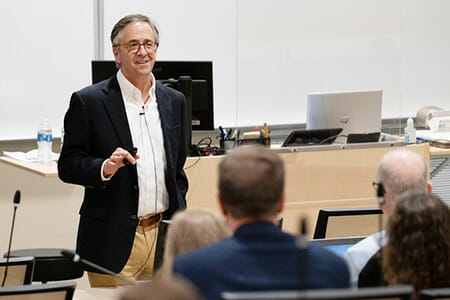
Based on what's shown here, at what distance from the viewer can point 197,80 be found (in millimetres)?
4125

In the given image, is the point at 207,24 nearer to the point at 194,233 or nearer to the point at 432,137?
the point at 432,137

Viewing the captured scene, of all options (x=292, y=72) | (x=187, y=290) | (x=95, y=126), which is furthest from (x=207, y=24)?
(x=187, y=290)

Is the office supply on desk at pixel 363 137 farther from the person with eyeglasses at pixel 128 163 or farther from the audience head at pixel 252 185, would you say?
the audience head at pixel 252 185

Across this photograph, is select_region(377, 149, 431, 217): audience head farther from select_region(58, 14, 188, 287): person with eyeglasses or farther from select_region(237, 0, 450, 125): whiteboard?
select_region(237, 0, 450, 125): whiteboard

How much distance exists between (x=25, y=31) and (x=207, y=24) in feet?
4.63

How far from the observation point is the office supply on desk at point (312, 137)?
13.7 feet

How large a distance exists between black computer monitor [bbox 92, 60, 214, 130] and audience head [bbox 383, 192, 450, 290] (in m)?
2.44

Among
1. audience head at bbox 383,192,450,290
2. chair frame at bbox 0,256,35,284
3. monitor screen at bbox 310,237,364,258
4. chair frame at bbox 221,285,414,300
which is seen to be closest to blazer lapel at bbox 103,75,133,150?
chair frame at bbox 0,256,35,284

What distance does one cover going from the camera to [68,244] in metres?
5.03

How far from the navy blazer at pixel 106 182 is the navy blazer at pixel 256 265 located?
1.43 m

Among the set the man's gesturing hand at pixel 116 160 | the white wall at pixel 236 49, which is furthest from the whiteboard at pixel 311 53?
the man's gesturing hand at pixel 116 160

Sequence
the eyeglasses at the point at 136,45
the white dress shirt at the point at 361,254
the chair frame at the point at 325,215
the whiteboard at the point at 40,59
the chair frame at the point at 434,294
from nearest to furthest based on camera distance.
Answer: the chair frame at the point at 434,294
the white dress shirt at the point at 361,254
the eyeglasses at the point at 136,45
the chair frame at the point at 325,215
the whiteboard at the point at 40,59

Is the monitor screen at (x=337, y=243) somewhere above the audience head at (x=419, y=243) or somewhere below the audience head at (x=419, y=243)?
below

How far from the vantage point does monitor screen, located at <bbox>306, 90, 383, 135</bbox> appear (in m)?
4.29
